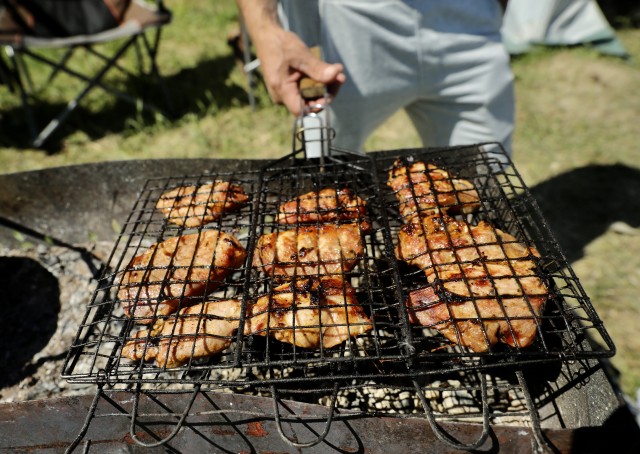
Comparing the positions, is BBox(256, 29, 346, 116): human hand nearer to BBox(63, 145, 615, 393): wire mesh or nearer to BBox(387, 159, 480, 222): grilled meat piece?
BBox(63, 145, 615, 393): wire mesh

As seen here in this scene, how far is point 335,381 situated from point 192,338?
68 cm

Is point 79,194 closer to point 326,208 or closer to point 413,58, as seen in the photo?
point 326,208

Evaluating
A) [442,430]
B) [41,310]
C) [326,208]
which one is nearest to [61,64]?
[41,310]

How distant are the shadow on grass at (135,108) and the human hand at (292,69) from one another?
416cm

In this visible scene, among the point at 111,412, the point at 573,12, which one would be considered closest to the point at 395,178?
the point at 111,412

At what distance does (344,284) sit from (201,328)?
0.69m

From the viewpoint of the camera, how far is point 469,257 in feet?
7.02

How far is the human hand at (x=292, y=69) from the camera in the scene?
100 inches

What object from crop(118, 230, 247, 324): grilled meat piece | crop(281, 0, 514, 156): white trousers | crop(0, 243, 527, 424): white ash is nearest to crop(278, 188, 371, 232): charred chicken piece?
crop(118, 230, 247, 324): grilled meat piece

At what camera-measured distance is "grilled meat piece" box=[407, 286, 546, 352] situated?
5.76 feet

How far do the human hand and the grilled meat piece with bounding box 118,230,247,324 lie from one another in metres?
0.98

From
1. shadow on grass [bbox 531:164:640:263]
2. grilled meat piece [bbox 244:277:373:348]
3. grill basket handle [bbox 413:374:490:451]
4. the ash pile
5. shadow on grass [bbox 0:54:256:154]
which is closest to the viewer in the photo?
grill basket handle [bbox 413:374:490:451]

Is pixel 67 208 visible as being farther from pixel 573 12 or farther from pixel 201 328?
pixel 573 12

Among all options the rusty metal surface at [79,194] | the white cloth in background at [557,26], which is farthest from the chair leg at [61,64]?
the white cloth in background at [557,26]
